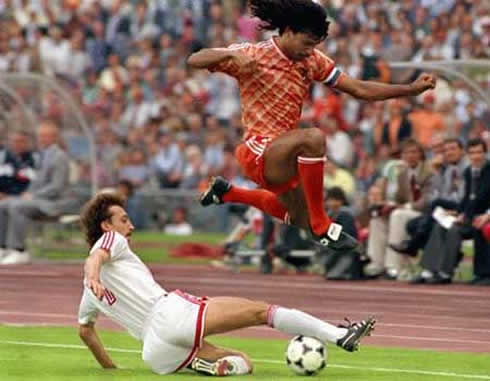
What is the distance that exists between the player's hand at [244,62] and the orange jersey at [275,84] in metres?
0.32

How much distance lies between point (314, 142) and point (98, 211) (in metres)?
2.65

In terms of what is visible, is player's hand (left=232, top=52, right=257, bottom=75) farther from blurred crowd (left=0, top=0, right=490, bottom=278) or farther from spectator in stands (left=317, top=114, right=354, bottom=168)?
spectator in stands (left=317, top=114, right=354, bottom=168)

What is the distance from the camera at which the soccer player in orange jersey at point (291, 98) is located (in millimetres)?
14516

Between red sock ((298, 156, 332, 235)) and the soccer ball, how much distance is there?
2711mm

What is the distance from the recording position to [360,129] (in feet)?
98.2

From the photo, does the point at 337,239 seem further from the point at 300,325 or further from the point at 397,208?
the point at 397,208

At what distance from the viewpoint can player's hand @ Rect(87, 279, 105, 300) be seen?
11.5 metres

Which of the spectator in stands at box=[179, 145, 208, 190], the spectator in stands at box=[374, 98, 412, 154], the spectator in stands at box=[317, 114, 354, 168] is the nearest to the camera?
the spectator in stands at box=[374, 98, 412, 154]

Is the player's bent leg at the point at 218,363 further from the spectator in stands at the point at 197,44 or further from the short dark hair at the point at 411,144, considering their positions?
the spectator in stands at the point at 197,44

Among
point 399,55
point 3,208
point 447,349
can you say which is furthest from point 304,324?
point 399,55

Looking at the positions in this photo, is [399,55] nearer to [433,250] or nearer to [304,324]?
[433,250]

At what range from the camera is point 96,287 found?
11586mm

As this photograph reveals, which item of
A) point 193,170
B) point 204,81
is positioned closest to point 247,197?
point 193,170

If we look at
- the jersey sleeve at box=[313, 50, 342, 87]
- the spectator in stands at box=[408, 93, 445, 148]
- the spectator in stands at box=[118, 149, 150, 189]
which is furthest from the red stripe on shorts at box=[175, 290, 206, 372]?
the spectator in stands at box=[118, 149, 150, 189]
